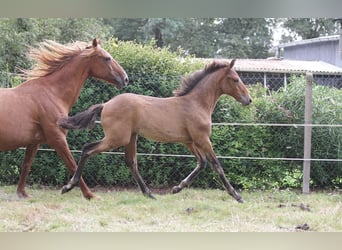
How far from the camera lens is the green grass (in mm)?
4121

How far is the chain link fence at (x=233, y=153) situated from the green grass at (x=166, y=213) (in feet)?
1.70

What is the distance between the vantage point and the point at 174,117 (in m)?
4.84

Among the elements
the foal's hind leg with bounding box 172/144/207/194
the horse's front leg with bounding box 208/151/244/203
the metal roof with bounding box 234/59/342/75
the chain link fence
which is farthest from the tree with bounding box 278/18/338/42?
the horse's front leg with bounding box 208/151/244/203

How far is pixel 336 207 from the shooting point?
4.89 meters

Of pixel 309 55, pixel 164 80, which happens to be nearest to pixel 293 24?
pixel 309 55

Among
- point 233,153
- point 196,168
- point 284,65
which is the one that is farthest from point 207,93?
point 284,65

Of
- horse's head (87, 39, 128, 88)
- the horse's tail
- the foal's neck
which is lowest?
the horse's tail

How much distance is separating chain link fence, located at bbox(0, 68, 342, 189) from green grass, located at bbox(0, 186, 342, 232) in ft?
1.70

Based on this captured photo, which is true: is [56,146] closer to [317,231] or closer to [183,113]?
[183,113]

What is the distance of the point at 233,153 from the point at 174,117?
128cm

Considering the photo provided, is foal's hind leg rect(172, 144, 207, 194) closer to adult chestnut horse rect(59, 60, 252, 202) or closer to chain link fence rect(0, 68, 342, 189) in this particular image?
adult chestnut horse rect(59, 60, 252, 202)

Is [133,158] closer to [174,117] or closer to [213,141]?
[174,117]

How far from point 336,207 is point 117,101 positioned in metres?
2.31

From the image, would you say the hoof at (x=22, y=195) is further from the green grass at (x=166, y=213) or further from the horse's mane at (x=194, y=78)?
the horse's mane at (x=194, y=78)
